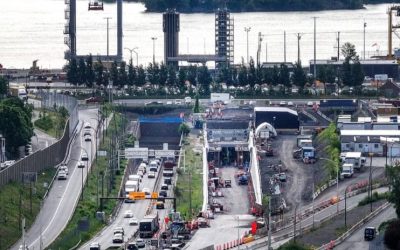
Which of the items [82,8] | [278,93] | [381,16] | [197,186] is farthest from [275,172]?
[82,8]

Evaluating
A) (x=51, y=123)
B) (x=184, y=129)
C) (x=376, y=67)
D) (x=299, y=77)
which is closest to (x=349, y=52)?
(x=376, y=67)

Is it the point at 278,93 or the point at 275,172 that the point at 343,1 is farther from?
the point at 275,172

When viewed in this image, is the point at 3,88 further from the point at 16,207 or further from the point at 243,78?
the point at 16,207

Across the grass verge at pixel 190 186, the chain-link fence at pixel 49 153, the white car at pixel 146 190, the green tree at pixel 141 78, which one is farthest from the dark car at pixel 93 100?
the white car at pixel 146 190

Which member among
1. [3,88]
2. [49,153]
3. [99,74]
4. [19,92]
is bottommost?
[49,153]

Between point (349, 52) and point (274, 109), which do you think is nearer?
point (274, 109)

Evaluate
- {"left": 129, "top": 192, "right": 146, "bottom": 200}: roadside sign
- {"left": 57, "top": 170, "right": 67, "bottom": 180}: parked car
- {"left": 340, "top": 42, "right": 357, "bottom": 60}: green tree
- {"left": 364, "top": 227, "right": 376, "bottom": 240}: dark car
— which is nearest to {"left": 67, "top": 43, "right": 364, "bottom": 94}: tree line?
{"left": 340, "top": 42, "right": 357, "bottom": 60}: green tree

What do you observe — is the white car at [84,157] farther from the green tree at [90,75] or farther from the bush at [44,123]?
the green tree at [90,75]
